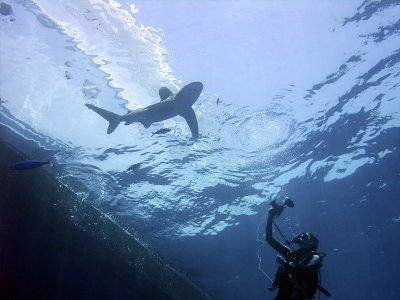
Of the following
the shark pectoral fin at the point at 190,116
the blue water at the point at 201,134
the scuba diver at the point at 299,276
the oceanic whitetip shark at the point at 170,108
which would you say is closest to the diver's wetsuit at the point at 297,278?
the scuba diver at the point at 299,276

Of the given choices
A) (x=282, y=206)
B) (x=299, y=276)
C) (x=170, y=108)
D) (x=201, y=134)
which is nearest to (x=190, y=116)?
(x=170, y=108)

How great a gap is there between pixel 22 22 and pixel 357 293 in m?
53.0

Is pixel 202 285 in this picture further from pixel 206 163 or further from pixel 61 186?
pixel 61 186

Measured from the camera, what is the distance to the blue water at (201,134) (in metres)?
12.4

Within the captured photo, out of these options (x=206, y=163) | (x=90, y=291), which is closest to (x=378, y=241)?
(x=206, y=163)

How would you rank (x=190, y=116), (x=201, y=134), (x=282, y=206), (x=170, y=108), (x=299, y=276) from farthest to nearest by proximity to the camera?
(x=201, y=134) → (x=190, y=116) → (x=170, y=108) → (x=282, y=206) → (x=299, y=276)

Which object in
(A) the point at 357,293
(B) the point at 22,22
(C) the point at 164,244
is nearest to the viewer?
(B) the point at 22,22

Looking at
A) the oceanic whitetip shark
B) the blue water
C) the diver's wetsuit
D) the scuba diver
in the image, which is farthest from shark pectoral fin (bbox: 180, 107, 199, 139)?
the diver's wetsuit

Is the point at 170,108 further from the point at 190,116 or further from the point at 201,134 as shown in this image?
the point at 201,134

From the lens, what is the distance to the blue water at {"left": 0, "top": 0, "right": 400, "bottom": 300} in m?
12.4

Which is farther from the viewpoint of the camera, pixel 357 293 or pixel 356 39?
pixel 357 293

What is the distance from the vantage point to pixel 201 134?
15898 mm

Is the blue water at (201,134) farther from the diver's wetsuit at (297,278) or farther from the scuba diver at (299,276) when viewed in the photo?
the diver's wetsuit at (297,278)

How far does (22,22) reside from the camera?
38.1 ft
